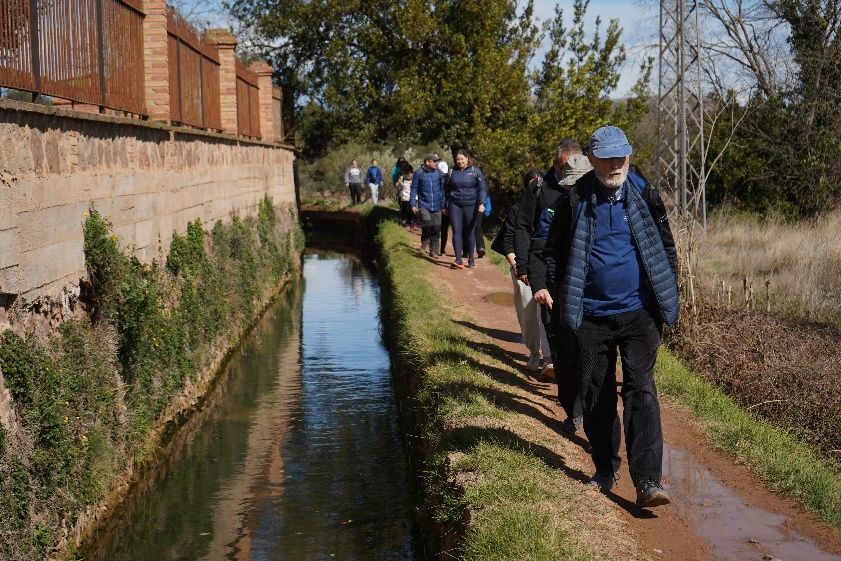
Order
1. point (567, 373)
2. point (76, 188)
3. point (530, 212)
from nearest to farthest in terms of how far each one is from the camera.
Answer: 1. point (567, 373)
2. point (76, 188)
3. point (530, 212)

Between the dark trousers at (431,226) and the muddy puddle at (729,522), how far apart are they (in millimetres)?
11931

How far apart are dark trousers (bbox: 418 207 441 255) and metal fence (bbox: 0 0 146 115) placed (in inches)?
315

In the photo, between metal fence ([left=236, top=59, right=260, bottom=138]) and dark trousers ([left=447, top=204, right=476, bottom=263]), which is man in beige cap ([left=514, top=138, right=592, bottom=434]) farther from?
metal fence ([left=236, top=59, right=260, bottom=138])

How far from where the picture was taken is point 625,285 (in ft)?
18.9

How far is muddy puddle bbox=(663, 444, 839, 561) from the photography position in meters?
5.43

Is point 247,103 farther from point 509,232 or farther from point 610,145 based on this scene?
point 610,145

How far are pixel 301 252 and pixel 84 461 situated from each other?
1927 centimetres

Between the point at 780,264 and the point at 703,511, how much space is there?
36.4 feet

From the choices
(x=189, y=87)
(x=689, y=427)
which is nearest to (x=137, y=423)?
(x=689, y=427)

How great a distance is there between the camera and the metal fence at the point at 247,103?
755 inches

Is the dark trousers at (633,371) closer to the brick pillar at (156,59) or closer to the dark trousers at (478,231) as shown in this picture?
the brick pillar at (156,59)

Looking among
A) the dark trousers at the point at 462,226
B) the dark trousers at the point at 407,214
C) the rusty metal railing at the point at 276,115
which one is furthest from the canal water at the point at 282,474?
the rusty metal railing at the point at 276,115

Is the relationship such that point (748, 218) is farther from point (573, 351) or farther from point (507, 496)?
point (507, 496)

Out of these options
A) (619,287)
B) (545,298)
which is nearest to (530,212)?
(545,298)
